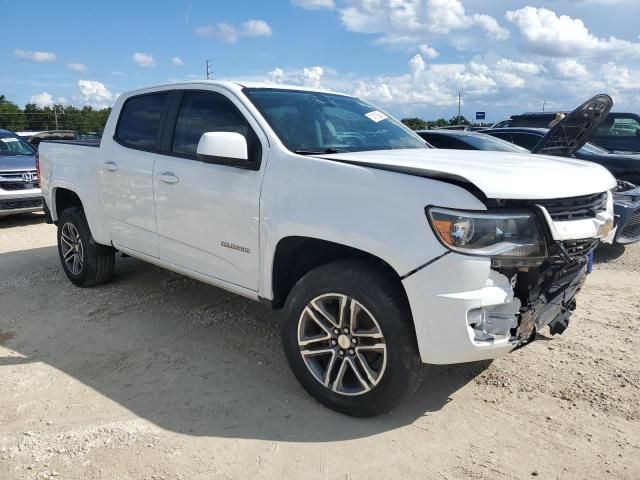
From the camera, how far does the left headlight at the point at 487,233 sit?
2512 millimetres

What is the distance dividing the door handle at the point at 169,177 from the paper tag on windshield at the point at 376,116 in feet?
5.04

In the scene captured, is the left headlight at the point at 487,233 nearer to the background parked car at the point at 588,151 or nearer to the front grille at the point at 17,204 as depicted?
the background parked car at the point at 588,151

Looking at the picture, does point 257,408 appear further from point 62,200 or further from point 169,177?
point 62,200

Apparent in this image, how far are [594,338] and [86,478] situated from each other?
12.0ft

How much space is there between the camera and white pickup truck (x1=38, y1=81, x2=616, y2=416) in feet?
8.36

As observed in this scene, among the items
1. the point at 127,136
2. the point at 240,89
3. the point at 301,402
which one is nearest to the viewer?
the point at 301,402

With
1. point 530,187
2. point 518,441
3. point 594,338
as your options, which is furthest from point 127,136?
point 594,338

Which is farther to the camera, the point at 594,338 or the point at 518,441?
the point at 594,338

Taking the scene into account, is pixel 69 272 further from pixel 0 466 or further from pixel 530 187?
pixel 530 187

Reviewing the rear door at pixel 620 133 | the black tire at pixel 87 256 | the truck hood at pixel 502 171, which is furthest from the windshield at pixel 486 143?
the black tire at pixel 87 256

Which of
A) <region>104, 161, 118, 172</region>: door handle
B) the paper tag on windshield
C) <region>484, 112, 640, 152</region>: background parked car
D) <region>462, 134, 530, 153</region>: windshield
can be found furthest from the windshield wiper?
<region>484, 112, 640, 152</region>: background parked car

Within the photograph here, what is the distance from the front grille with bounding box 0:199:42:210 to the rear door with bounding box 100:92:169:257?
5733 millimetres


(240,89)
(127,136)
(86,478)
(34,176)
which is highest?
(240,89)

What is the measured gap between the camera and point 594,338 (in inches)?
163
